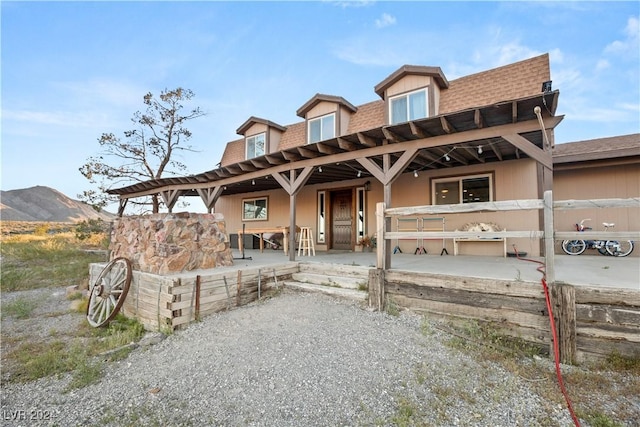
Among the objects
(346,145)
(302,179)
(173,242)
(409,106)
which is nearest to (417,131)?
(346,145)

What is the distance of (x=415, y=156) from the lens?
5.63m

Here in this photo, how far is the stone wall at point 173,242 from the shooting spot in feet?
15.4

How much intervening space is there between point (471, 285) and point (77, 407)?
4133 millimetres

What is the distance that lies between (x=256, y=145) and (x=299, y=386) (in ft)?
29.0

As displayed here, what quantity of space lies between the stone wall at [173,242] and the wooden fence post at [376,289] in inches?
110

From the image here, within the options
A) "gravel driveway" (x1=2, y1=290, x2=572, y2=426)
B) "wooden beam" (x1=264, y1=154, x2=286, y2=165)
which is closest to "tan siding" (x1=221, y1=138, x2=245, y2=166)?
"wooden beam" (x1=264, y1=154, x2=286, y2=165)

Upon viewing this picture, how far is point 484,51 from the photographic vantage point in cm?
871

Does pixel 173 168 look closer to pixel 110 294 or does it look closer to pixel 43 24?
pixel 43 24

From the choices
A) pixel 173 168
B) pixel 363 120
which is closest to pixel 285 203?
pixel 363 120

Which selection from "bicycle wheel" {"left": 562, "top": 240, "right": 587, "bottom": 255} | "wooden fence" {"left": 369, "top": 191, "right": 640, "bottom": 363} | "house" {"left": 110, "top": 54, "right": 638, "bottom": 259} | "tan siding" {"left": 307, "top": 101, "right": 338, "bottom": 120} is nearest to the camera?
"wooden fence" {"left": 369, "top": 191, "right": 640, "bottom": 363}

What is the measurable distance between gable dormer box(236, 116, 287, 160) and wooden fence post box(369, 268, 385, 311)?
6.54 m

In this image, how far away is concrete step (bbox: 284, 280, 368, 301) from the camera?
14.6ft

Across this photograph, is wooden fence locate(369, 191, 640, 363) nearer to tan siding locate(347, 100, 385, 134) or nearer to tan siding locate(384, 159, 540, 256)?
tan siding locate(384, 159, 540, 256)

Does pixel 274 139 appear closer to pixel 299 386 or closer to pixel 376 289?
pixel 376 289
